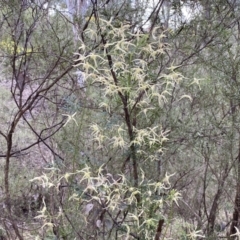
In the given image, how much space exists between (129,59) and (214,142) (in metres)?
0.93

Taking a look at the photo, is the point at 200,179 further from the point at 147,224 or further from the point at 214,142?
the point at 147,224

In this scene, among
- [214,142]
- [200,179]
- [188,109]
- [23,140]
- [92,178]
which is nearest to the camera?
[92,178]

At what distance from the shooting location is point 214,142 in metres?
2.27

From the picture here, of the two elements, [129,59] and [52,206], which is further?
[52,206]

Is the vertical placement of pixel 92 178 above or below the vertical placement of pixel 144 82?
below

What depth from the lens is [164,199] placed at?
1566 mm

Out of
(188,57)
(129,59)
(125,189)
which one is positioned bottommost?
(125,189)

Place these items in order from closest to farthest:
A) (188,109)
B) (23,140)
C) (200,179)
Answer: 1. (188,109)
2. (200,179)
3. (23,140)

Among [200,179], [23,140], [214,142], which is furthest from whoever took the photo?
[23,140]

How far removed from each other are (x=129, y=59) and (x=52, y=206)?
903 mm

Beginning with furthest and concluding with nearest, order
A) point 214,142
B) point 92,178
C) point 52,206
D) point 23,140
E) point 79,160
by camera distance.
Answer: point 23,140, point 214,142, point 52,206, point 79,160, point 92,178

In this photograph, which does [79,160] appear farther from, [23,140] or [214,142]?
[23,140]

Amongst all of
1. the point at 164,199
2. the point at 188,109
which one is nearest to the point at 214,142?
the point at 188,109

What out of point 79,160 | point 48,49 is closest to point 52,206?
point 79,160
